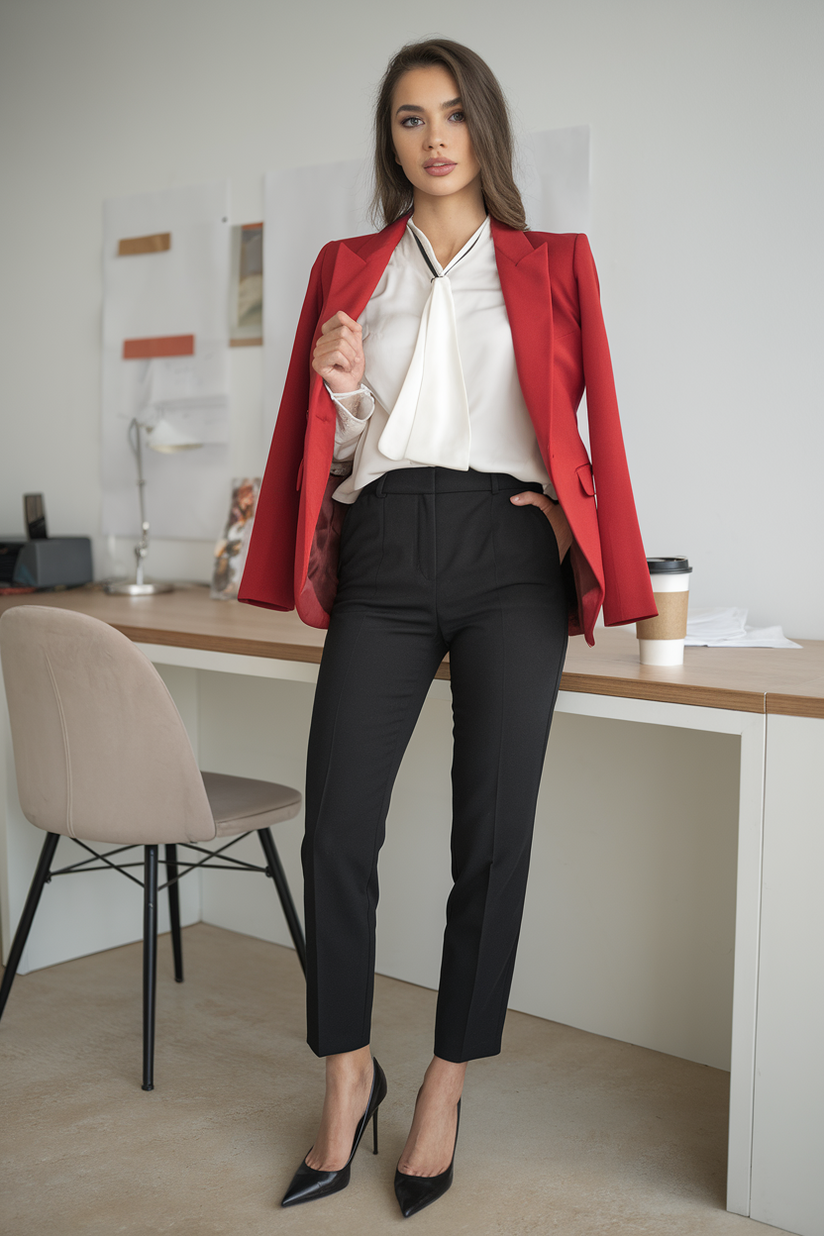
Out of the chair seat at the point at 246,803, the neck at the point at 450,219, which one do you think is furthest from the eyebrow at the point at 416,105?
the chair seat at the point at 246,803

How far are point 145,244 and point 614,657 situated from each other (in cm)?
188

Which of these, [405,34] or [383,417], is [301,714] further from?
[405,34]

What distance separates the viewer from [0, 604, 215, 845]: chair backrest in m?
1.85

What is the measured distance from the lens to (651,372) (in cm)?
211

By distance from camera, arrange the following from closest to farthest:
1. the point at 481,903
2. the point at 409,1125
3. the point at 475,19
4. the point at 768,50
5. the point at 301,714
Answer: the point at 481,903 < the point at 409,1125 < the point at 768,50 < the point at 475,19 < the point at 301,714

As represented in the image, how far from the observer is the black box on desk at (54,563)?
290cm

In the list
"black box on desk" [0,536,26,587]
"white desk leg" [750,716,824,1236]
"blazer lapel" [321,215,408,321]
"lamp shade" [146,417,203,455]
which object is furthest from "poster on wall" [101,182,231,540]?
"white desk leg" [750,716,824,1236]

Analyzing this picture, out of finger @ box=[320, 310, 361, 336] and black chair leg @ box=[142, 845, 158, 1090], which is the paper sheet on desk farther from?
black chair leg @ box=[142, 845, 158, 1090]

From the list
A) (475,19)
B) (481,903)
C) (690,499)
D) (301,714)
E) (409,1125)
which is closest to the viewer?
(481,903)

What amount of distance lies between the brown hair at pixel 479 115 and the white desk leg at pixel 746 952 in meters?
0.80

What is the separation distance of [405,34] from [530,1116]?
2185 mm

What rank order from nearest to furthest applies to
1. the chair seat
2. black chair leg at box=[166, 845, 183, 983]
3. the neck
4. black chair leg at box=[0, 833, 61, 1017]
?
the neck, the chair seat, black chair leg at box=[0, 833, 61, 1017], black chair leg at box=[166, 845, 183, 983]

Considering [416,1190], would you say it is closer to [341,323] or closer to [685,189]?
[341,323]

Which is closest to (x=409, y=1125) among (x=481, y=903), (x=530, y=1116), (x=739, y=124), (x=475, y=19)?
(x=530, y=1116)
